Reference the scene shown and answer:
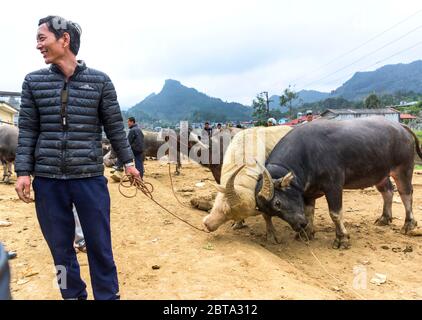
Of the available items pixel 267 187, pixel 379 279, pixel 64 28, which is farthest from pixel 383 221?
pixel 64 28

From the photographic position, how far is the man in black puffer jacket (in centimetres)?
287

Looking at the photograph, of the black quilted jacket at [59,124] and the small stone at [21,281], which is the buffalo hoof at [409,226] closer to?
the black quilted jacket at [59,124]

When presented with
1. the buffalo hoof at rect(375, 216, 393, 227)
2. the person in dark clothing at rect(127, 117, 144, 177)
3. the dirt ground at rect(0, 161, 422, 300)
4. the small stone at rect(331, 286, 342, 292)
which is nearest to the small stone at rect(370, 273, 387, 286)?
the dirt ground at rect(0, 161, 422, 300)

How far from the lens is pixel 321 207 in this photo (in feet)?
28.6

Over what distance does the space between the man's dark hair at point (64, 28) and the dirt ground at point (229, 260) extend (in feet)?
8.22

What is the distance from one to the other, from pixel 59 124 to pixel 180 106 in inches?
6609

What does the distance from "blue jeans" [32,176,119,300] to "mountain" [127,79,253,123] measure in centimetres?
12999

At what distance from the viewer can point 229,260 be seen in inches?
178

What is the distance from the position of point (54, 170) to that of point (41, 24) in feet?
3.89

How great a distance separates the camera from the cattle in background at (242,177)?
533 cm

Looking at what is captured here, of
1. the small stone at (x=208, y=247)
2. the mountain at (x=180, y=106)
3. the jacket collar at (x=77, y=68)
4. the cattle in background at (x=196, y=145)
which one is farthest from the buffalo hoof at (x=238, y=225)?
the mountain at (x=180, y=106)
